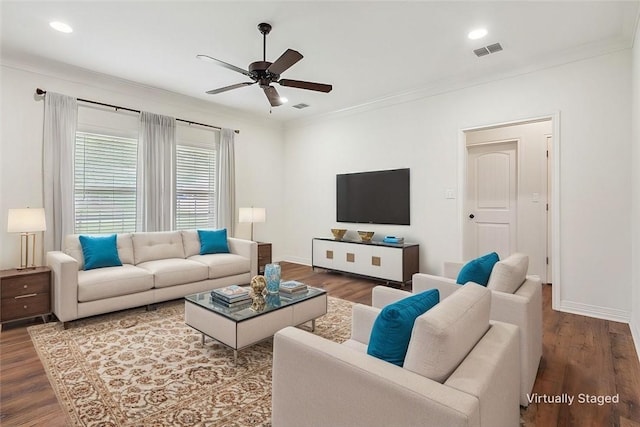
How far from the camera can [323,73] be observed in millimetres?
4117

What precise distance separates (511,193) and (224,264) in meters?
4.35

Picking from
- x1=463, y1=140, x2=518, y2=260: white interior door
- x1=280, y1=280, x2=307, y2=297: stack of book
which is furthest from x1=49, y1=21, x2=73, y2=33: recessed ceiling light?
x1=463, y1=140, x2=518, y2=260: white interior door

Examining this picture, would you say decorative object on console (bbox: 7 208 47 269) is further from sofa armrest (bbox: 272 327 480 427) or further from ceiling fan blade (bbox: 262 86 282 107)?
sofa armrest (bbox: 272 327 480 427)

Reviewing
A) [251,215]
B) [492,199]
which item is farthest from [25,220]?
[492,199]

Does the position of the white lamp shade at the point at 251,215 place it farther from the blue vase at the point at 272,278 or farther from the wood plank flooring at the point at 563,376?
the wood plank flooring at the point at 563,376

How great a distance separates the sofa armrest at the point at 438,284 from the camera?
2.40 meters

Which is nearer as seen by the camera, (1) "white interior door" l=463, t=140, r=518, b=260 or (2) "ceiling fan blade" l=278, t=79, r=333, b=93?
(2) "ceiling fan blade" l=278, t=79, r=333, b=93

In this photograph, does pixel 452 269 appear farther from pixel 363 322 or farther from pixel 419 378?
pixel 419 378

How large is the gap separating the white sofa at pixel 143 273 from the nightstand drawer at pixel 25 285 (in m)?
0.12

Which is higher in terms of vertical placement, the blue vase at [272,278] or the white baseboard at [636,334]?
the blue vase at [272,278]

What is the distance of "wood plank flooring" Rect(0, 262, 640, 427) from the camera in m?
1.80

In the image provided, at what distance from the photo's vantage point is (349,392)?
118 cm

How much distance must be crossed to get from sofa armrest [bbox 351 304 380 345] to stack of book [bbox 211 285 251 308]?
3.50 ft

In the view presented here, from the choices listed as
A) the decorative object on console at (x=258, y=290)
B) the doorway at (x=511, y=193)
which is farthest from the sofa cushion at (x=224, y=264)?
the doorway at (x=511, y=193)
